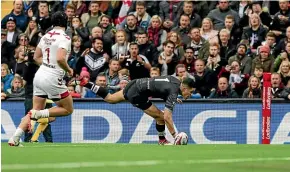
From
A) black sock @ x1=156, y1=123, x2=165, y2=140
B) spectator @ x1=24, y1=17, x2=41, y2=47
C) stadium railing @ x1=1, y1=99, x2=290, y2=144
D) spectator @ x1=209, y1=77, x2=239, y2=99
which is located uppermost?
spectator @ x1=24, y1=17, x2=41, y2=47

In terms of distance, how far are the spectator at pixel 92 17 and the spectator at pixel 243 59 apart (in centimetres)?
374

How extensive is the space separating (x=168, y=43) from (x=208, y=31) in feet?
4.08

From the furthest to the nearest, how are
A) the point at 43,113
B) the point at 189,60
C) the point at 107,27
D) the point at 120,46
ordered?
the point at 107,27, the point at 120,46, the point at 189,60, the point at 43,113

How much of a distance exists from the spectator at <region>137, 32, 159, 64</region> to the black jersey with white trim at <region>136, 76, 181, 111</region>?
13.3 feet

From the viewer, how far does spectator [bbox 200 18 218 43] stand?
19877 millimetres

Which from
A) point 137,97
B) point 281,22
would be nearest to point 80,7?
point 281,22

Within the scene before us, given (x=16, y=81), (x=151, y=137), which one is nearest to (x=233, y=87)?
(x=151, y=137)

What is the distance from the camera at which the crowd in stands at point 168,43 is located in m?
18.7

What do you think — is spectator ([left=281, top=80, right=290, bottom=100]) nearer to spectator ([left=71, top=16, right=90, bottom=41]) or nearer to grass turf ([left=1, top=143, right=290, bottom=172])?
spectator ([left=71, top=16, right=90, bottom=41])

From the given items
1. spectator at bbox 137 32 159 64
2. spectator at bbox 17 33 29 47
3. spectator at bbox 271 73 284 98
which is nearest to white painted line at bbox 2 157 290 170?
spectator at bbox 271 73 284 98

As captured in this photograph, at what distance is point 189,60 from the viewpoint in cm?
1931

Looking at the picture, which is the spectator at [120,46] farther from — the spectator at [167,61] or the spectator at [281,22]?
the spectator at [281,22]

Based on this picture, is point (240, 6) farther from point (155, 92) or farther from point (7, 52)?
point (155, 92)

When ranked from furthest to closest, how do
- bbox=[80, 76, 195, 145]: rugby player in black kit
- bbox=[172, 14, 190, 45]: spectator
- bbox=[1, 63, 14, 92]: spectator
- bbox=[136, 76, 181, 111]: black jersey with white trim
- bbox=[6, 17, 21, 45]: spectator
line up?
bbox=[6, 17, 21, 45]: spectator, bbox=[172, 14, 190, 45]: spectator, bbox=[1, 63, 14, 92]: spectator, bbox=[80, 76, 195, 145]: rugby player in black kit, bbox=[136, 76, 181, 111]: black jersey with white trim
